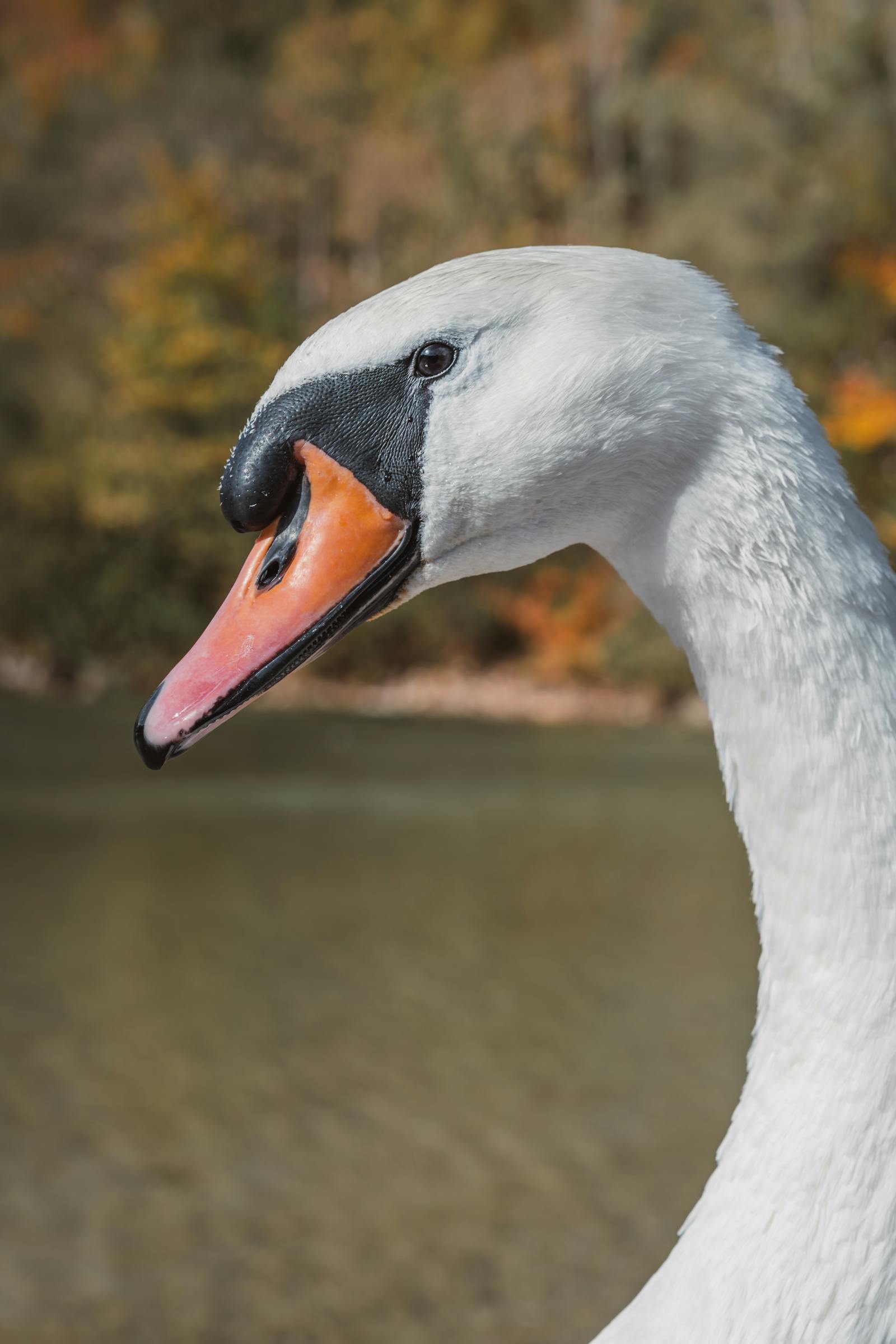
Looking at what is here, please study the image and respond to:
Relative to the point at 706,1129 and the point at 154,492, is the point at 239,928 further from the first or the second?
the point at 154,492

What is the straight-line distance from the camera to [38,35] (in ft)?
100

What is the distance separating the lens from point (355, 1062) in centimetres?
429

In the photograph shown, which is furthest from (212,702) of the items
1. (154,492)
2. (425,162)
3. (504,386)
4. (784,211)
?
(425,162)

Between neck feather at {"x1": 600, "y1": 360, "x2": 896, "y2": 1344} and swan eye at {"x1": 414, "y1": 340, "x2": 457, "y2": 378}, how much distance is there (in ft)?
0.68

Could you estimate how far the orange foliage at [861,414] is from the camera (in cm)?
1366

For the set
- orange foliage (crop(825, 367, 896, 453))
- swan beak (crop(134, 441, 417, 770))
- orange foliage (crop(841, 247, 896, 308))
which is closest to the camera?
swan beak (crop(134, 441, 417, 770))

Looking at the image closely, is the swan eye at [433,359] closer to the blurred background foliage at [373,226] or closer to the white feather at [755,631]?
the white feather at [755,631]

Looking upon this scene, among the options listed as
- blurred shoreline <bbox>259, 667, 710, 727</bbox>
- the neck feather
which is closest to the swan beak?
the neck feather

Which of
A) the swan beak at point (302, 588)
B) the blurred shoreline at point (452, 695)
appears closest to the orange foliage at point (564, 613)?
the blurred shoreline at point (452, 695)

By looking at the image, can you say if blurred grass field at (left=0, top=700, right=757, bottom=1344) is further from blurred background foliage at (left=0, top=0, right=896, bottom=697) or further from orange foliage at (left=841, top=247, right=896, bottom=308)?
orange foliage at (left=841, top=247, right=896, bottom=308)

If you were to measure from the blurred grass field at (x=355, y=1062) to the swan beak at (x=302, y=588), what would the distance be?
2.17m

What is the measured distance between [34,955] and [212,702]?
15.0 ft

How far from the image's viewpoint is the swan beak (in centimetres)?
110

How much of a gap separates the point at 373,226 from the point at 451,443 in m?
22.1
